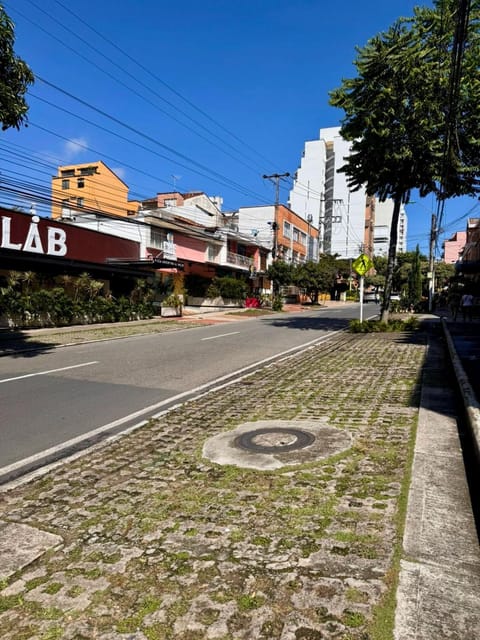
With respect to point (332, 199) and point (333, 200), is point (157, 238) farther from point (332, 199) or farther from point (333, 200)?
point (332, 199)

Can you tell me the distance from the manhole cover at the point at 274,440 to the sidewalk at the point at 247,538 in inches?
1.5

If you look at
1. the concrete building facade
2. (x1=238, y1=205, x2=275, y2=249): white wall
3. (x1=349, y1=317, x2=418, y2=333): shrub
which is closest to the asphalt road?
(x1=349, y1=317, x2=418, y2=333): shrub

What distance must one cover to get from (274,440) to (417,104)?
12852 mm

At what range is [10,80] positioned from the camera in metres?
9.91

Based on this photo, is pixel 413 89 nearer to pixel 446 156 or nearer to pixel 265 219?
pixel 446 156

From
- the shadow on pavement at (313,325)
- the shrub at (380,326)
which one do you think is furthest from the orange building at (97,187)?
the shrub at (380,326)

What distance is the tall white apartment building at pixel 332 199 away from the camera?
302 feet

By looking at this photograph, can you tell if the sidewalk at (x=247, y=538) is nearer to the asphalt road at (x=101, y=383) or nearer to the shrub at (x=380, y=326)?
the asphalt road at (x=101, y=383)

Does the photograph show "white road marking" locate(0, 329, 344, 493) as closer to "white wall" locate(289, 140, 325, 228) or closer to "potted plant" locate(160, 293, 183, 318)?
"potted plant" locate(160, 293, 183, 318)

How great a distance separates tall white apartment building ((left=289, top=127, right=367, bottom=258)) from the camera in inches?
3629

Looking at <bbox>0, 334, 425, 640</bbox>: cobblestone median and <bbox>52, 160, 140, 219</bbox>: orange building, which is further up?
<bbox>52, 160, 140, 219</bbox>: orange building

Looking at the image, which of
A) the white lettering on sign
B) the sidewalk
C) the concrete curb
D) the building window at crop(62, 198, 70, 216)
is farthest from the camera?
the white lettering on sign

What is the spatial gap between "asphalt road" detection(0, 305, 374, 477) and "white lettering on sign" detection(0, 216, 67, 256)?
742 centimetres

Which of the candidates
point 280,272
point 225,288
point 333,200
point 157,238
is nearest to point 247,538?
point 157,238
